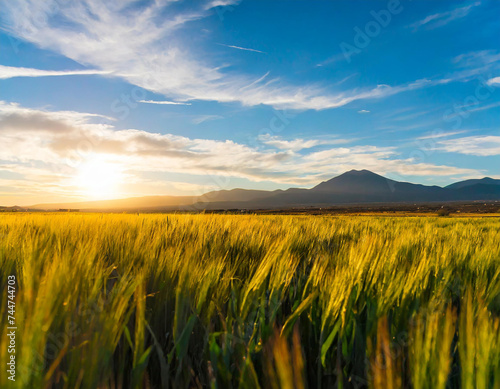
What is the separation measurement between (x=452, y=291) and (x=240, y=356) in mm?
1509

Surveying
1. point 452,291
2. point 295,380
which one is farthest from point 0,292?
point 452,291

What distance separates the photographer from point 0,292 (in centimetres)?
156

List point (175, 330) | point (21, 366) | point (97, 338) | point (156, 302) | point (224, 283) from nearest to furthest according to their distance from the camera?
point (21, 366)
point (97, 338)
point (175, 330)
point (156, 302)
point (224, 283)

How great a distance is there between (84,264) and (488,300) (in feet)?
6.79

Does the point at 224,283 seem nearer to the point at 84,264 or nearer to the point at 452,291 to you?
the point at 84,264

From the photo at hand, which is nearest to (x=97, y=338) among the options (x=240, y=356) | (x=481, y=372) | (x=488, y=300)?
(x=240, y=356)

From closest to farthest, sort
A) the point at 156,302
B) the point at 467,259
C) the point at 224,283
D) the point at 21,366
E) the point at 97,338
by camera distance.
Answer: the point at 21,366 < the point at 97,338 < the point at 156,302 < the point at 224,283 < the point at 467,259

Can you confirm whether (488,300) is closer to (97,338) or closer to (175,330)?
(175,330)

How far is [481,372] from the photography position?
0.75m

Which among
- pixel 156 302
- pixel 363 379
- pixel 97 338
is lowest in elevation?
pixel 363 379

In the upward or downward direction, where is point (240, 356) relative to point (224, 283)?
downward

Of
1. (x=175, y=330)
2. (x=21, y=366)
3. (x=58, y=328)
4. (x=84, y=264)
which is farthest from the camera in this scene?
(x=84, y=264)

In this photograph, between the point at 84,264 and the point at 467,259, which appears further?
the point at 467,259

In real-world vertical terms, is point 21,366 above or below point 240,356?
above
